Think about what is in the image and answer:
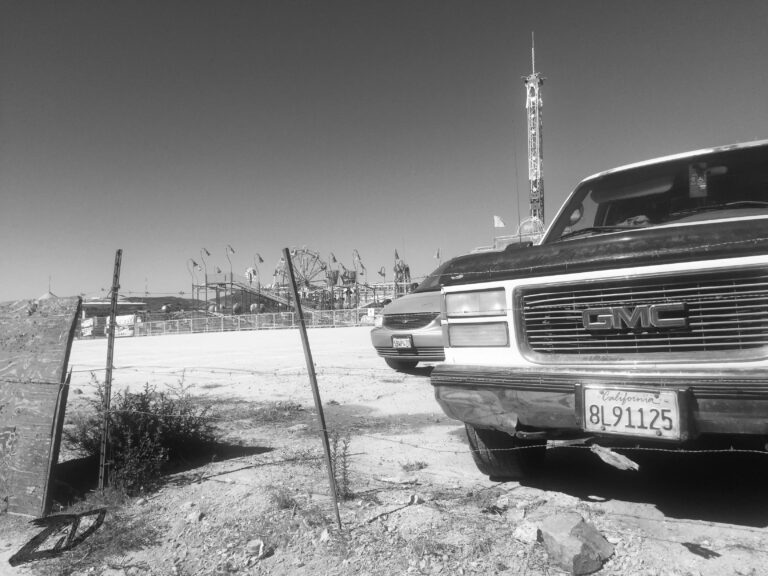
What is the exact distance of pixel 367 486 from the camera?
3.22m

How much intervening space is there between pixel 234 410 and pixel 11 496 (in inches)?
108

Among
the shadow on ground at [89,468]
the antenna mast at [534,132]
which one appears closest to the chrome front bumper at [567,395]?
the shadow on ground at [89,468]

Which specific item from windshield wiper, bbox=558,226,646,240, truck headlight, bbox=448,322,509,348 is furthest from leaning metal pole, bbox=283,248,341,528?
windshield wiper, bbox=558,226,646,240

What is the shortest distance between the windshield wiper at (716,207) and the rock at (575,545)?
7.23 feet

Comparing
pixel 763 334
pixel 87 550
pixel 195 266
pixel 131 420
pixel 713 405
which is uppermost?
pixel 195 266

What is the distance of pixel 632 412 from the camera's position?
2.27m

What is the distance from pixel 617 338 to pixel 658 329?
0.62ft

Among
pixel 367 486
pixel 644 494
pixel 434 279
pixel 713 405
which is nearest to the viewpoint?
pixel 713 405

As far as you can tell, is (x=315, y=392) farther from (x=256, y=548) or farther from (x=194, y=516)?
(x=194, y=516)

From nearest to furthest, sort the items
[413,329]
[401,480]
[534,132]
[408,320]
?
[401,480] → [413,329] → [408,320] → [534,132]

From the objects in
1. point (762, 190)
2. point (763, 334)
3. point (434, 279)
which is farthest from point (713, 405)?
point (434, 279)

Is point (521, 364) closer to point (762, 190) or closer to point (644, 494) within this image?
point (644, 494)

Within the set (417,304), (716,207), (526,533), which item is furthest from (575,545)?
(417,304)

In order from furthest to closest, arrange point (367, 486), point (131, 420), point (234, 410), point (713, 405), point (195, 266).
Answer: point (195, 266) < point (234, 410) < point (131, 420) < point (367, 486) < point (713, 405)
